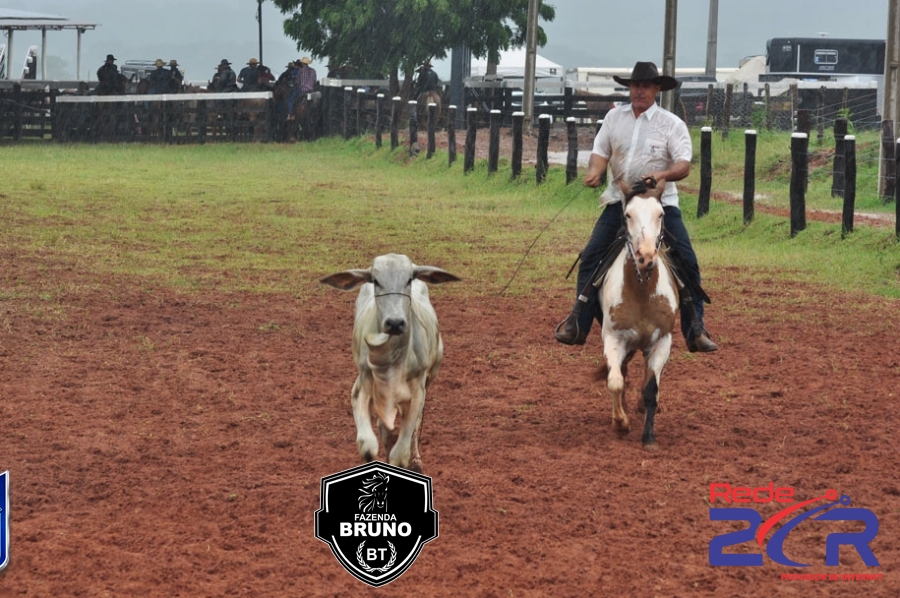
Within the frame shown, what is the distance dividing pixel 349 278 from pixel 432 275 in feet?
1.38

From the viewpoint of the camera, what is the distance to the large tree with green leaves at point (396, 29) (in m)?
39.1

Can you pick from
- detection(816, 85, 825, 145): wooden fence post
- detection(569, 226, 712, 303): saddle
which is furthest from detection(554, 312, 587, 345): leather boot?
detection(816, 85, 825, 145): wooden fence post

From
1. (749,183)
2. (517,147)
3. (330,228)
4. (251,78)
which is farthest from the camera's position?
(251,78)

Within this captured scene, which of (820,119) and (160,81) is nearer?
(820,119)

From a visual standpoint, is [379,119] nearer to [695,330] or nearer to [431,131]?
[431,131]

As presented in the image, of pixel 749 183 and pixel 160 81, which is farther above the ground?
pixel 160 81

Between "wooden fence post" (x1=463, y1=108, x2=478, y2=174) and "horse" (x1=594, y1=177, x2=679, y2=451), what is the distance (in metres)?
17.8

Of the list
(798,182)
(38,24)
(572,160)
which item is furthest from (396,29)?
(798,182)

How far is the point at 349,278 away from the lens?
22.8ft

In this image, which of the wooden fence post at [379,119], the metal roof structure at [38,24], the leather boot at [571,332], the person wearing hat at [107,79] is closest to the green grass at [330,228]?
the wooden fence post at [379,119]

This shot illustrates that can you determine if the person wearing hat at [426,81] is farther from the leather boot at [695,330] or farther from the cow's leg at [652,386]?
the cow's leg at [652,386]

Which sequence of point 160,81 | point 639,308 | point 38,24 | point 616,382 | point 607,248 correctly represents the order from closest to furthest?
1. point 616,382
2. point 639,308
3. point 607,248
4. point 160,81
5. point 38,24

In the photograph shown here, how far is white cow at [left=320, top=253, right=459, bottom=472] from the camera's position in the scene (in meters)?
6.71

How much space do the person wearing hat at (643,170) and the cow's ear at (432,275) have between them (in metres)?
1.87
